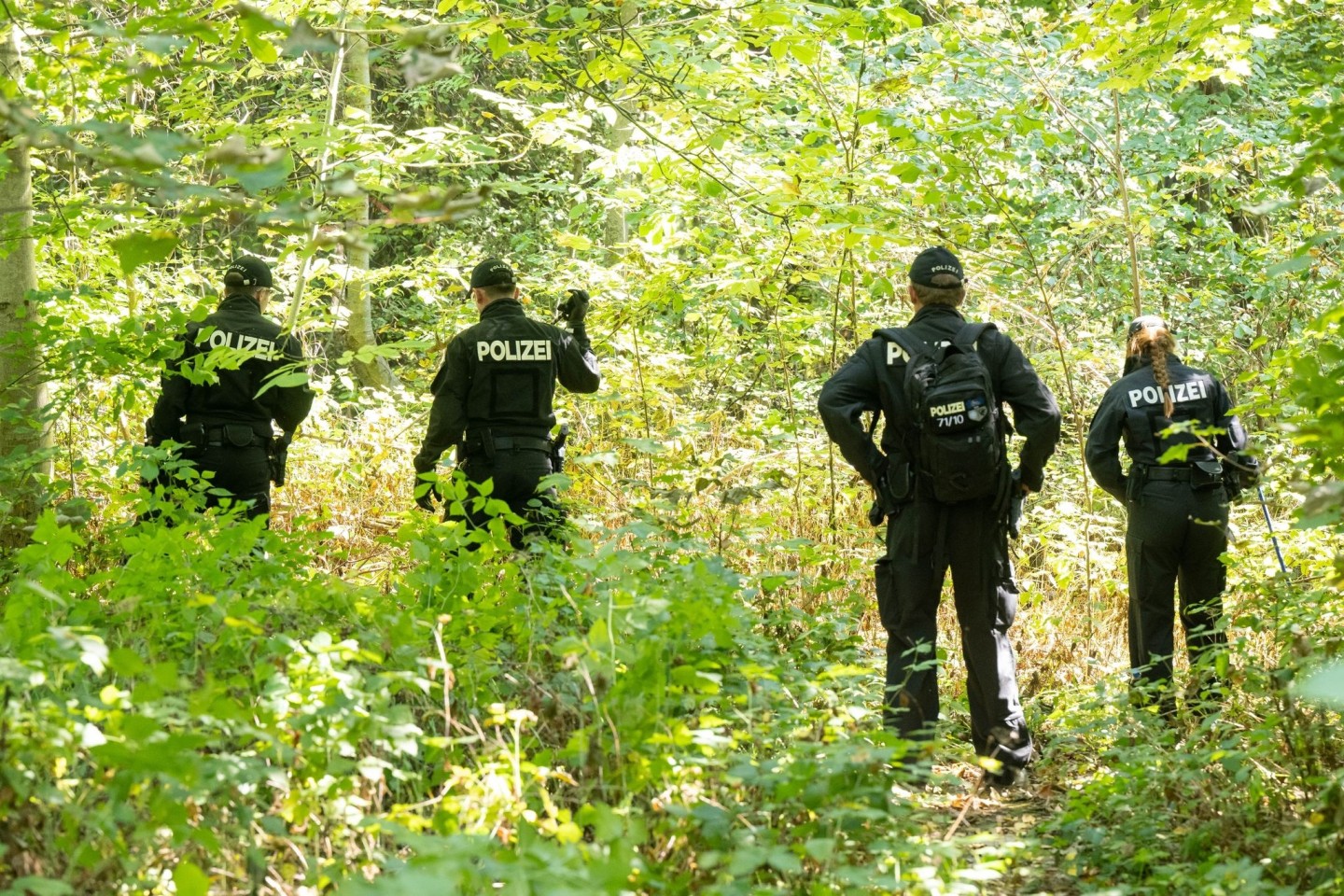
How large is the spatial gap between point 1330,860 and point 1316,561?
9.97ft

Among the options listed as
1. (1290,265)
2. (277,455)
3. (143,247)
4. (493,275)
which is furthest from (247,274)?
(1290,265)

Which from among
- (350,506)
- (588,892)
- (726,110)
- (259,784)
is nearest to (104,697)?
(259,784)

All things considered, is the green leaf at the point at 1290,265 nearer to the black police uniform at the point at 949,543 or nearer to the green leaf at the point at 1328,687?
the green leaf at the point at 1328,687

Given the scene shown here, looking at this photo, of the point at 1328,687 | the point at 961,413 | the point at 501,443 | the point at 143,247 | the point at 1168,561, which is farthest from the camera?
the point at 501,443

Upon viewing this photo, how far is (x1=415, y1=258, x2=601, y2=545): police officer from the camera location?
6441 millimetres

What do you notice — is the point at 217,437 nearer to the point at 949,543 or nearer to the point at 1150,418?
the point at 949,543

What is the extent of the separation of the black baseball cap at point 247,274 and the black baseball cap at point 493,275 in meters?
1.23

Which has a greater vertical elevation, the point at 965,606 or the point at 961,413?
the point at 961,413

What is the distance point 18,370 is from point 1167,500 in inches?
249

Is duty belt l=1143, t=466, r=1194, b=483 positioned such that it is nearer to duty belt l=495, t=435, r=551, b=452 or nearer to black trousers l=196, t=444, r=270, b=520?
duty belt l=495, t=435, r=551, b=452

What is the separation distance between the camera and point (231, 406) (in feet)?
22.1

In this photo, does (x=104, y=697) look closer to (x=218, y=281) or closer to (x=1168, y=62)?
(x=1168, y=62)

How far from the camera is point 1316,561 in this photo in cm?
573

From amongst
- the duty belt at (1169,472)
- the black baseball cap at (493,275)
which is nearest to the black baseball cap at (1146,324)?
the duty belt at (1169,472)
